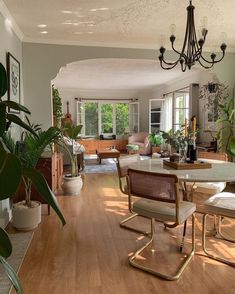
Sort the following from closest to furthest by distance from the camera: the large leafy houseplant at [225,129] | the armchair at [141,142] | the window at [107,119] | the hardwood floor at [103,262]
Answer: the hardwood floor at [103,262] < the large leafy houseplant at [225,129] < the armchair at [141,142] < the window at [107,119]

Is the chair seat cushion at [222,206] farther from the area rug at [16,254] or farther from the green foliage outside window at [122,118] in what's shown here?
the green foliage outside window at [122,118]

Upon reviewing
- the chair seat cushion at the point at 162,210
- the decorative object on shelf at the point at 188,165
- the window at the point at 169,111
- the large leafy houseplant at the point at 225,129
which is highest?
the window at the point at 169,111

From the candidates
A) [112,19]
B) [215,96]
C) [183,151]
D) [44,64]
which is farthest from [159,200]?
[215,96]

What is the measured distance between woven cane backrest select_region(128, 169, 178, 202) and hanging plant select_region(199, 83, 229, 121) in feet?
10.7

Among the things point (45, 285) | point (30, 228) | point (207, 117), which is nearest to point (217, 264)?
point (45, 285)

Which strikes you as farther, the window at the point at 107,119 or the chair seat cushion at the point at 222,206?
the window at the point at 107,119

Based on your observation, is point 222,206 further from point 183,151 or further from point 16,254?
point 16,254

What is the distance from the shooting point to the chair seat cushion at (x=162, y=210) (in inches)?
85.0

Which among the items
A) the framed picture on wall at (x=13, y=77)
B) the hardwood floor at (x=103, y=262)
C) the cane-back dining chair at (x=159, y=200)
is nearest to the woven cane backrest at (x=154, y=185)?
the cane-back dining chair at (x=159, y=200)

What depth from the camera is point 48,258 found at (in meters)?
2.39

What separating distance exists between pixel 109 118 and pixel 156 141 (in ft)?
8.75

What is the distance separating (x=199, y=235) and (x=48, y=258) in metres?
1.54

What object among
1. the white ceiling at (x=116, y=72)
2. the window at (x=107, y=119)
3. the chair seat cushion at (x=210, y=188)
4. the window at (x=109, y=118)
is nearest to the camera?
the chair seat cushion at (x=210, y=188)

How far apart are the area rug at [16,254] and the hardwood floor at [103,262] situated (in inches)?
2.2
